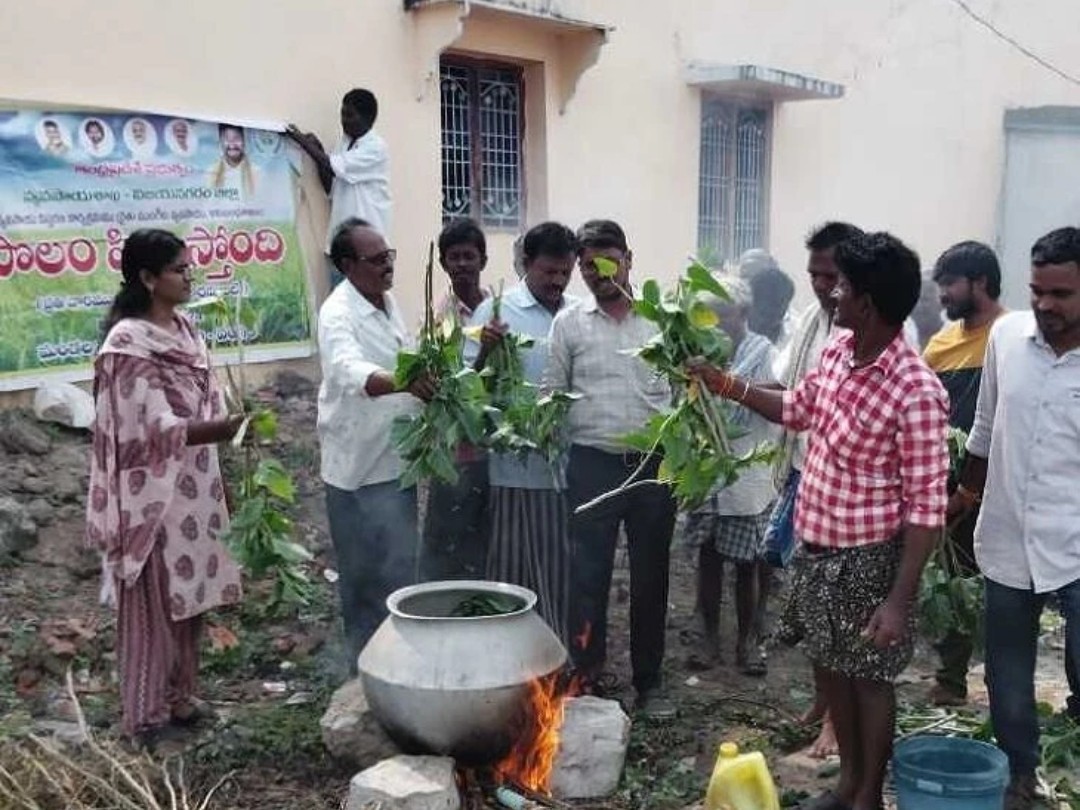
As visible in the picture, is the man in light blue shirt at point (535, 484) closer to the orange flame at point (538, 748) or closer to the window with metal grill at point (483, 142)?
the orange flame at point (538, 748)

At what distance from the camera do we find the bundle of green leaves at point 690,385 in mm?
3850

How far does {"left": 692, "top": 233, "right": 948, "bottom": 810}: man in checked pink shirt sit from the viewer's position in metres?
3.35

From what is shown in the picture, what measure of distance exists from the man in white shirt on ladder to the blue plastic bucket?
17.7ft

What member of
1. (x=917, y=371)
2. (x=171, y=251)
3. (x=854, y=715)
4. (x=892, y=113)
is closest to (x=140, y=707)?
(x=171, y=251)

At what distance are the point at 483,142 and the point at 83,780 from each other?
6.79 m

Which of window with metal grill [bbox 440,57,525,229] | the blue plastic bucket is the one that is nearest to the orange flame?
the blue plastic bucket

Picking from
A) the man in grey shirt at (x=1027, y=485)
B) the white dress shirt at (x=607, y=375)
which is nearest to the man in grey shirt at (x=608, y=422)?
the white dress shirt at (x=607, y=375)

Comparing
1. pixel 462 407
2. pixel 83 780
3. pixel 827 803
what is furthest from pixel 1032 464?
pixel 83 780

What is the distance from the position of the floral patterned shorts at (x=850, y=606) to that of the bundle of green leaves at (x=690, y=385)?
44 centimetres

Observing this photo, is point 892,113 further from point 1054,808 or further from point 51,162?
point 1054,808

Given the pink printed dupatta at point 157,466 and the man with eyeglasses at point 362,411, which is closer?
the pink printed dupatta at point 157,466

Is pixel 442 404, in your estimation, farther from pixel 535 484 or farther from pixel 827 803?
pixel 827 803

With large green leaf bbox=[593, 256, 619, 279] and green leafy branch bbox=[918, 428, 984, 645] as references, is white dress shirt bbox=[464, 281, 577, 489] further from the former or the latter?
green leafy branch bbox=[918, 428, 984, 645]

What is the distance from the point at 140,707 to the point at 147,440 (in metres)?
1.02
